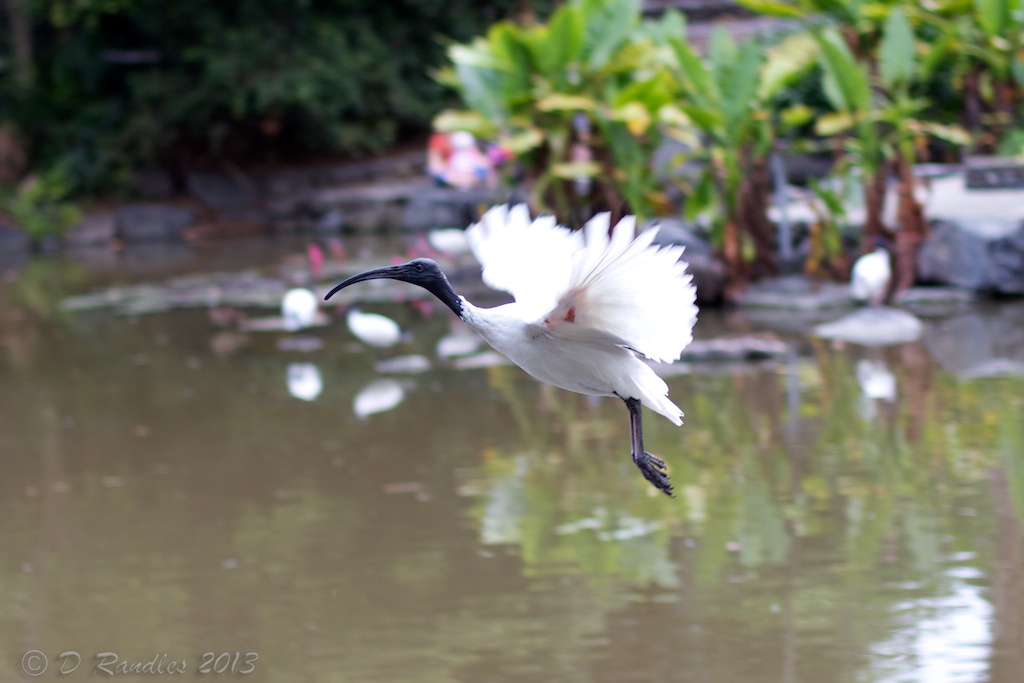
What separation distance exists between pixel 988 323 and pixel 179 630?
7020 mm

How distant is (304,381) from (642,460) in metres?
6.07

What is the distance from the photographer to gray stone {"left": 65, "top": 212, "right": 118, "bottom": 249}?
19891 mm

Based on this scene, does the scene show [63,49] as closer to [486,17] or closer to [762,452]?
[486,17]

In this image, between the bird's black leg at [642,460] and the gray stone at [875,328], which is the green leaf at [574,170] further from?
the bird's black leg at [642,460]

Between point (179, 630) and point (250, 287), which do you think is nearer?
point (179, 630)

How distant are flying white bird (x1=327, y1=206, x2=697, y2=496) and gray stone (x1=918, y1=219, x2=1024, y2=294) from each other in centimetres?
753

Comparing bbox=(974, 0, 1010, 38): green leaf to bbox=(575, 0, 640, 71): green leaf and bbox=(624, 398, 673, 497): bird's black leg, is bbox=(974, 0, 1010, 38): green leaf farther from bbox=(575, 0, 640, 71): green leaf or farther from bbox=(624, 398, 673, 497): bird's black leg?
bbox=(624, 398, 673, 497): bird's black leg

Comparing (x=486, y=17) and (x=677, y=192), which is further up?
(x=486, y=17)

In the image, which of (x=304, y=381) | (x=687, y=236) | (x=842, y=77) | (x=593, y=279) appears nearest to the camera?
(x=593, y=279)

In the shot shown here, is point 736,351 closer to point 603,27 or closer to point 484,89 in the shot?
point 603,27

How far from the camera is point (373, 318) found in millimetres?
9789

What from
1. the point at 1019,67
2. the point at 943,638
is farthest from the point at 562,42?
the point at 943,638

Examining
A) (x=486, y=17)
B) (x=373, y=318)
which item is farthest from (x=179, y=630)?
(x=486, y=17)

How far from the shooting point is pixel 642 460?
3.57 meters
